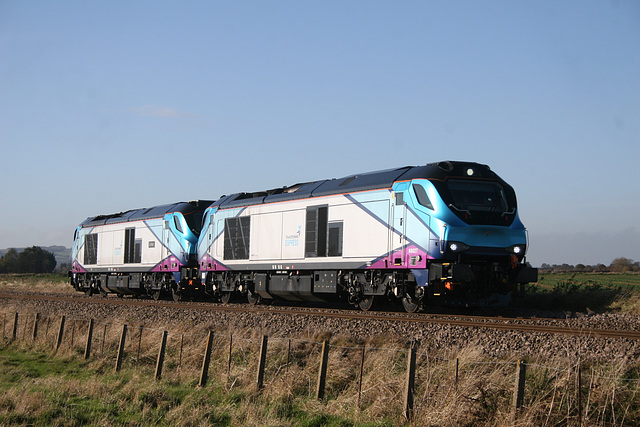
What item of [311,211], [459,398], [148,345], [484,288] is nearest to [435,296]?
[484,288]

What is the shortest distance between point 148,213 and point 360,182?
15914 millimetres

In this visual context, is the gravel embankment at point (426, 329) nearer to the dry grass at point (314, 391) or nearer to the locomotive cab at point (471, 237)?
the dry grass at point (314, 391)

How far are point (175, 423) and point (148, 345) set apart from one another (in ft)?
20.3

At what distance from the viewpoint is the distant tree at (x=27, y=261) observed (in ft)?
391

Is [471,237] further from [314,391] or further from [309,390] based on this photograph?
[309,390]

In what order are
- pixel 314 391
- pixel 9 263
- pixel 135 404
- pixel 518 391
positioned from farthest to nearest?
pixel 9 263 → pixel 314 391 → pixel 135 404 → pixel 518 391

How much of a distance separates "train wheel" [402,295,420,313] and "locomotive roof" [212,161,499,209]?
336 cm

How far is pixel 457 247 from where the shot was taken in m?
17.4

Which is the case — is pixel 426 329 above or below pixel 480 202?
below

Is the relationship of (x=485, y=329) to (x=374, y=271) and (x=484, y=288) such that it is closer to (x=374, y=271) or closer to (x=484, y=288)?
(x=484, y=288)

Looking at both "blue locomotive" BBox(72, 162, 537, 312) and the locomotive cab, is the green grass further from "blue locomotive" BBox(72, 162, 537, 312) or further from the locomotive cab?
"blue locomotive" BBox(72, 162, 537, 312)

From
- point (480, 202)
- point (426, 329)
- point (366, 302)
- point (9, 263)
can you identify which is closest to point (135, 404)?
point (426, 329)

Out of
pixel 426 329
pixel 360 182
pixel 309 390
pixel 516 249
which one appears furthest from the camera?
pixel 360 182

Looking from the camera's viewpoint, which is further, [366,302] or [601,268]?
[601,268]
